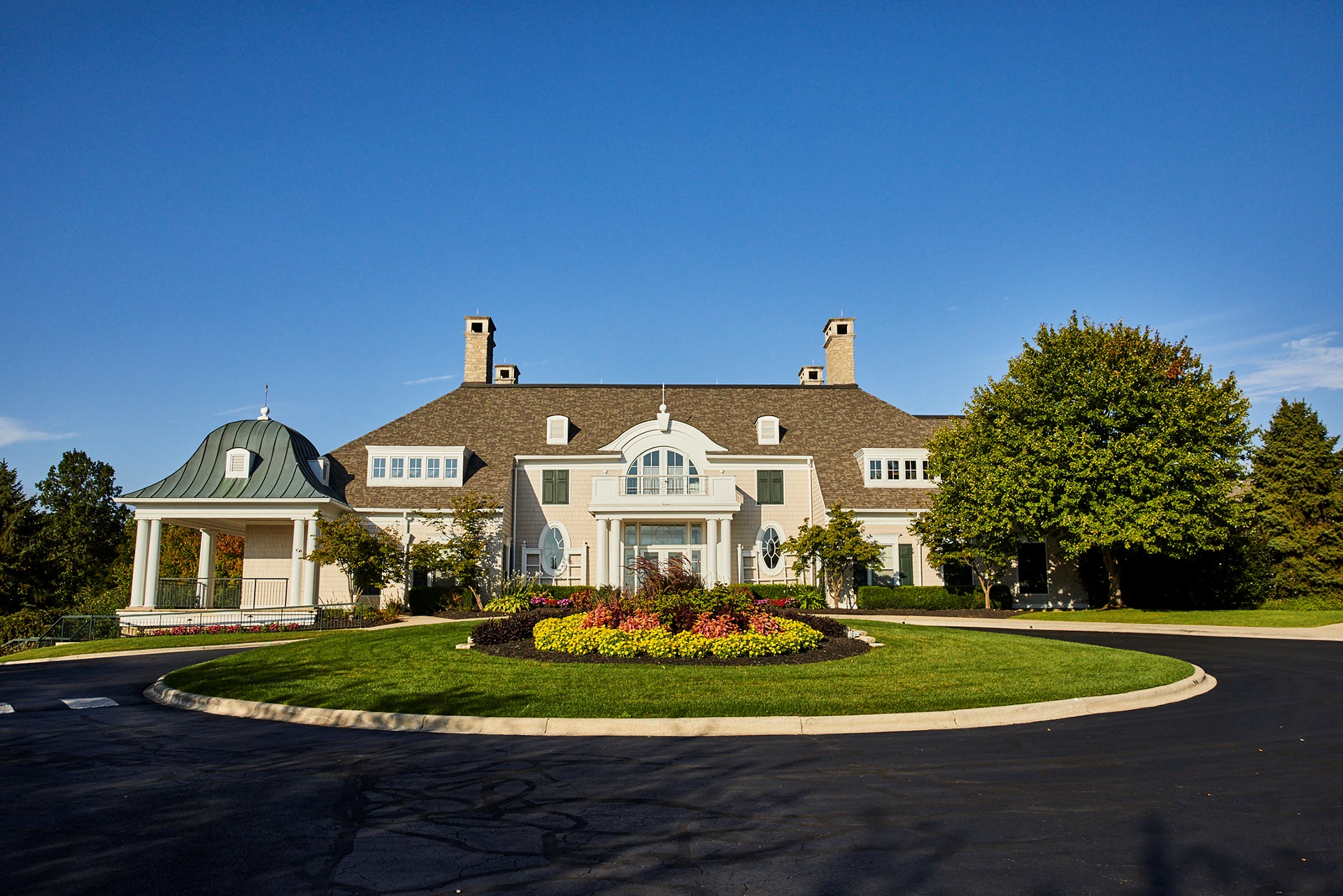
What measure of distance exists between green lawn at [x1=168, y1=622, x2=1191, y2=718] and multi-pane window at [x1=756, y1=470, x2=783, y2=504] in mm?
18105

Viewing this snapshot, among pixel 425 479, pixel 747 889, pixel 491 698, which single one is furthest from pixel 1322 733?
pixel 425 479

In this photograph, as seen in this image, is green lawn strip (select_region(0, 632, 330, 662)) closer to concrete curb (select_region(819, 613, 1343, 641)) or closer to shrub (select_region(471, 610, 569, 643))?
shrub (select_region(471, 610, 569, 643))

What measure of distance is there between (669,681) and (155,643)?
15.5 metres

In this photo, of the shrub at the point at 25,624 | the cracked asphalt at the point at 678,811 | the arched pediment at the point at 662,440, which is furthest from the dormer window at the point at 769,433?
the shrub at the point at 25,624

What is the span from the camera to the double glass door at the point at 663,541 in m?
33.3

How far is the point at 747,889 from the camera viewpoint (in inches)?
191

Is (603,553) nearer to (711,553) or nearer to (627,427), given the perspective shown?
(711,553)

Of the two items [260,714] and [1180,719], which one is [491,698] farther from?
[1180,719]

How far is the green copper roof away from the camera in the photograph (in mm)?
30875

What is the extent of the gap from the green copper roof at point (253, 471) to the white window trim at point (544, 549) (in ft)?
25.8

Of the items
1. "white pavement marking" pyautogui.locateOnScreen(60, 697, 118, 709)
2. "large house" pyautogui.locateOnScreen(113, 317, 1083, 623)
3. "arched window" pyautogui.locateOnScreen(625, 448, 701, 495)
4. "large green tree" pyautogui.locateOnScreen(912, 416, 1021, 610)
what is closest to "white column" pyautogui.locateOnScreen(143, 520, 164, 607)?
"large house" pyautogui.locateOnScreen(113, 317, 1083, 623)

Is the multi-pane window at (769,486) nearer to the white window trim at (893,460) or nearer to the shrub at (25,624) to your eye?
the white window trim at (893,460)

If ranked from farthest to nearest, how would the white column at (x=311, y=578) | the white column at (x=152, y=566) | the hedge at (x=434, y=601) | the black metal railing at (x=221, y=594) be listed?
1. the hedge at (x=434, y=601)
2. the black metal railing at (x=221, y=594)
3. the white column at (x=311, y=578)
4. the white column at (x=152, y=566)

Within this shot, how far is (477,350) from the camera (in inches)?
1644
